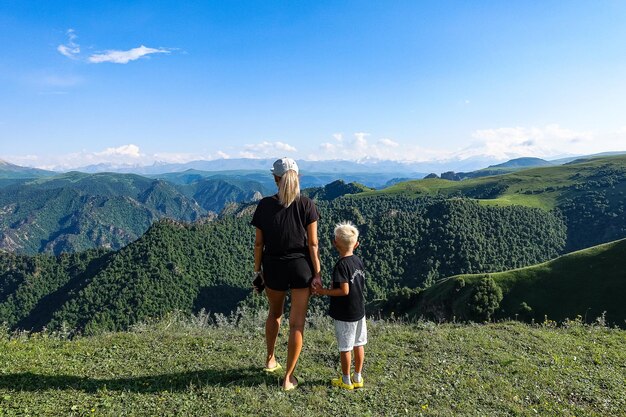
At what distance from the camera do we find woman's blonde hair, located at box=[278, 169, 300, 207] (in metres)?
6.04

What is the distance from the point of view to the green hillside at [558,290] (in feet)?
154

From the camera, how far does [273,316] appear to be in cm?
684

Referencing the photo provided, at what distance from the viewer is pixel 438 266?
127 m

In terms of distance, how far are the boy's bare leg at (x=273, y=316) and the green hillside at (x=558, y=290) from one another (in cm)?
5002

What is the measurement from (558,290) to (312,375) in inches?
2286

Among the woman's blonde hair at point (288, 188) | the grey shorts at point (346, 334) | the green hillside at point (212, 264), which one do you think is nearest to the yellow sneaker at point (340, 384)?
the grey shorts at point (346, 334)

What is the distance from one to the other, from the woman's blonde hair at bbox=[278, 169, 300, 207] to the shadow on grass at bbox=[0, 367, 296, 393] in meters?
3.44

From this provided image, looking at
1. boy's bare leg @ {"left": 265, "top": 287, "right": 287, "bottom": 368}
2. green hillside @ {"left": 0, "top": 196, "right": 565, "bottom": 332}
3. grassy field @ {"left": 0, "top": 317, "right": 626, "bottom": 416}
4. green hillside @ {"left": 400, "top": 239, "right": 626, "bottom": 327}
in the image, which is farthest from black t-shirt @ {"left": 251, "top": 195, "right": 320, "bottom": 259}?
green hillside @ {"left": 0, "top": 196, "right": 565, "bottom": 332}

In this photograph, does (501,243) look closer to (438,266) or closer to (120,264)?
(438,266)

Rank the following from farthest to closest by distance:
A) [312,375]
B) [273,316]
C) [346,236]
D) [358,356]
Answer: [312,375] < [273,316] < [358,356] < [346,236]

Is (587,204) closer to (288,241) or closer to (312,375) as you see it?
(312,375)

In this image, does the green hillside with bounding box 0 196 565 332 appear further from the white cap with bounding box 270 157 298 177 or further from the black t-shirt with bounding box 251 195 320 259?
the white cap with bounding box 270 157 298 177

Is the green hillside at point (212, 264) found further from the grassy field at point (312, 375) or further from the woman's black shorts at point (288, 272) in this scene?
the woman's black shorts at point (288, 272)

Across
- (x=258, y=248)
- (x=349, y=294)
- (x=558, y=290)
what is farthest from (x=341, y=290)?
(x=558, y=290)
